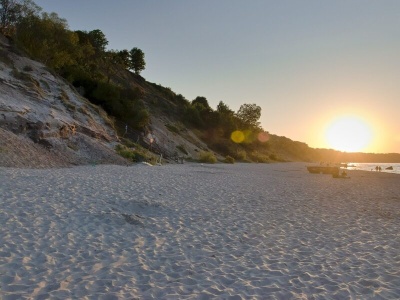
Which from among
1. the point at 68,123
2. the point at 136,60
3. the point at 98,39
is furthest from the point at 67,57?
the point at 136,60

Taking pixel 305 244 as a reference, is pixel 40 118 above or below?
above

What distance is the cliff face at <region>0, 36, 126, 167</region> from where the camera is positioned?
24406 mm

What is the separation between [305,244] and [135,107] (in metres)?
44.1

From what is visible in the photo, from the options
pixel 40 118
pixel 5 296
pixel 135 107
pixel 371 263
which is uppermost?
pixel 135 107

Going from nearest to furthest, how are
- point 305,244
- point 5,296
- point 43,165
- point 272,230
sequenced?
point 5,296
point 305,244
point 272,230
point 43,165

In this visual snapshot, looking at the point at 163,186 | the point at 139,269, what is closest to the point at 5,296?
the point at 139,269

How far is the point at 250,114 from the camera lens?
10900 centimetres

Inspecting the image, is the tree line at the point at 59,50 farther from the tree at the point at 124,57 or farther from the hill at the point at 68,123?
the tree at the point at 124,57

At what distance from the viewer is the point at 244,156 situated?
72.9 m

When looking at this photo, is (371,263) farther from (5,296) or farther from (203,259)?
(5,296)

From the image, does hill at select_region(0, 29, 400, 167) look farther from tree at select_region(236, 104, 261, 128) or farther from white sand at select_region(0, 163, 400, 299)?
tree at select_region(236, 104, 261, 128)

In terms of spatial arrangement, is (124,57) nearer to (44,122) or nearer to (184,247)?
(44,122)

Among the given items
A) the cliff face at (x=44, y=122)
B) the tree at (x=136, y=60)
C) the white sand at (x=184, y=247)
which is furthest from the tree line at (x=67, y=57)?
the white sand at (x=184, y=247)

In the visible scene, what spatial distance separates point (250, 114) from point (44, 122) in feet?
284
